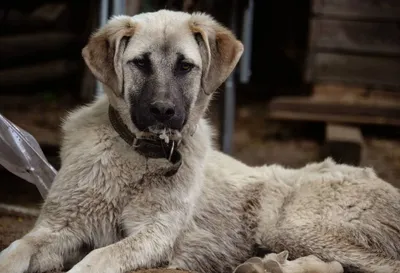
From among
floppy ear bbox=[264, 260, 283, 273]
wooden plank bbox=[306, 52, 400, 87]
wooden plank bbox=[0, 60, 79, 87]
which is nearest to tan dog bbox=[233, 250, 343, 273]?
floppy ear bbox=[264, 260, 283, 273]

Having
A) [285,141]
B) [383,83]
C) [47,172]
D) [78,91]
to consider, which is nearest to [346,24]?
[383,83]

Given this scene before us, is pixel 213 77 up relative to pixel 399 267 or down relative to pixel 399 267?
up

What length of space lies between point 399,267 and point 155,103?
66.9 inches

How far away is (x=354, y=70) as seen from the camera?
30.1 feet

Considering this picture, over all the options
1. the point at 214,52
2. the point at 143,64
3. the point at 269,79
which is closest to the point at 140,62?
the point at 143,64

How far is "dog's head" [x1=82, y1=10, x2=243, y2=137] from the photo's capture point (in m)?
4.56

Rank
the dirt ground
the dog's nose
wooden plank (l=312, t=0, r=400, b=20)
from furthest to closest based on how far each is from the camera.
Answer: wooden plank (l=312, t=0, r=400, b=20) → the dirt ground → the dog's nose

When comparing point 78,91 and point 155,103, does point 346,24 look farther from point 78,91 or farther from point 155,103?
point 155,103

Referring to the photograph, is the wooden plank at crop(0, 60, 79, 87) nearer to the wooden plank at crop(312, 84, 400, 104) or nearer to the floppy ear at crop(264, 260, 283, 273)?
the wooden plank at crop(312, 84, 400, 104)

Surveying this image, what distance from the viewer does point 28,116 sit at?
33.5 feet

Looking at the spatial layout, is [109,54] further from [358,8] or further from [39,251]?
[358,8]

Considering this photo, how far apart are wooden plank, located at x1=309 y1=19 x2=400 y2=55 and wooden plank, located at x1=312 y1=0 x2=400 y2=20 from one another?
8cm

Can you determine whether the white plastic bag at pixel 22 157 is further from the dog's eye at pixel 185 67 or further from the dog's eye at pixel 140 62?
the dog's eye at pixel 185 67

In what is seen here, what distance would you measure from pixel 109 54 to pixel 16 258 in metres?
1.23
